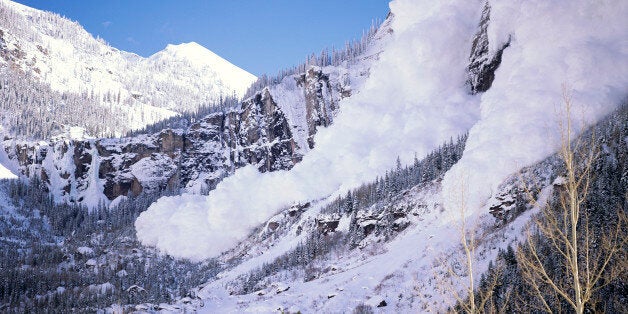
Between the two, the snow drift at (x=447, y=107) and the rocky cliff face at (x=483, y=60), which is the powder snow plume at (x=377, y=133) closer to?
the snow drift at (x=447, y=107)

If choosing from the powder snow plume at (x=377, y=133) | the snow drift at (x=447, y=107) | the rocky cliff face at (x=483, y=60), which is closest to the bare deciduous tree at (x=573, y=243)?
the snow drift at (x=447, y=107)

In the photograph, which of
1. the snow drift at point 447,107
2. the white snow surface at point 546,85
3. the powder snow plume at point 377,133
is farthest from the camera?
the powder snow plume at point 377,133

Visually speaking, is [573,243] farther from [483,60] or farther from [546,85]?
[483,60]

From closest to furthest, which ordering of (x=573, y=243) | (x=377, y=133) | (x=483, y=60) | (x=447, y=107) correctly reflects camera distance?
1. (x=573, y=243)
2. (x=447, y=107)
3. (x=483, y=60)
4. (x=377, y=133)

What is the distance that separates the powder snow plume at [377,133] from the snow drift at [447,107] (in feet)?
1.37

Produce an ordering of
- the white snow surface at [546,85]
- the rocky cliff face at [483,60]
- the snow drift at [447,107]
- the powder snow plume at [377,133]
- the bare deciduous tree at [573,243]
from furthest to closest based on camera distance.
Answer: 1. the powder snow plume at [377,133]
2. the rocky cliff face at [483,60]
3. the snow drift at [447,107]
4. the white snow surface at [546,85]
5. the bare deciduous tree at [573,243]

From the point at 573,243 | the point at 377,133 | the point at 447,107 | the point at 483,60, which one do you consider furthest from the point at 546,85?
the point at 573,243

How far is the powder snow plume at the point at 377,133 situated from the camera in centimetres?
13525

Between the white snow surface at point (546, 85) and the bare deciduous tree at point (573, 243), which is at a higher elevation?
the white snow surface at point (546, 85)

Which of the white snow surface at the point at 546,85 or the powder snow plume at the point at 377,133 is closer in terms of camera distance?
the white snow surface at the point at 546,85

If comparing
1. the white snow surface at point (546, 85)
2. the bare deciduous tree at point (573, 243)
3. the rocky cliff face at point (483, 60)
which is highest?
the rocky cliff face at point (483, 60)

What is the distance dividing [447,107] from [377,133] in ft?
94.5

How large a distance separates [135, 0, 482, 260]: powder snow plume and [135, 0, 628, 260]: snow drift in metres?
0.42

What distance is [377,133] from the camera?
15388 centimetres
